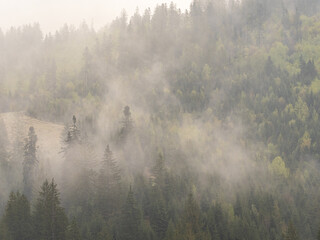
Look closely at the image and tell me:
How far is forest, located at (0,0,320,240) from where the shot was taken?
70.9 metres

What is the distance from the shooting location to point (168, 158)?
13012 centimetres

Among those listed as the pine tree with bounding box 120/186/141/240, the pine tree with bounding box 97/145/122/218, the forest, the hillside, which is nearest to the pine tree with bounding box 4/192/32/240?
the forest

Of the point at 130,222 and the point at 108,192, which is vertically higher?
the point at 108,192

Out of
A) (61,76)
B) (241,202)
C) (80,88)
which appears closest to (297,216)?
(241,202)

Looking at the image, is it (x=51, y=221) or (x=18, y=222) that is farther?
(x=18, y=222)

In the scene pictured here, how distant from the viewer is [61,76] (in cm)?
19975

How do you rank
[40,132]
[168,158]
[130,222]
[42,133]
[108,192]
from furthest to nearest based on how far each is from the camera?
1. [40,132]
2. [42,133]
3. [168,158]
4. [108,192]
5. [130,222]

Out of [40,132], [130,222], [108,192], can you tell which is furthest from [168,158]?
[130,222]

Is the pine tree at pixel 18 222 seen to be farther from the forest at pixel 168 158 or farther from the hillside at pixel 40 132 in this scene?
the hillside at pixel 40 132

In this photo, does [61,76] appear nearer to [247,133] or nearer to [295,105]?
[247,133]

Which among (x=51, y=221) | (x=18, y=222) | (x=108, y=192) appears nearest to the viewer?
(x=51, y=221)

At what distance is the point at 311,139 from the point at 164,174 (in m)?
77.7

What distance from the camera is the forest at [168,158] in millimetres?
70875

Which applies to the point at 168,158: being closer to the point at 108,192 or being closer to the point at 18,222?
the point at 108,192
